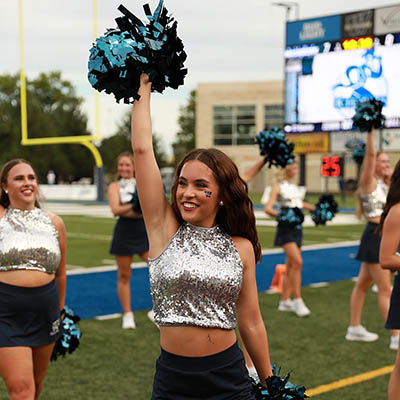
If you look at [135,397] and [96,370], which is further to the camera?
[96,370]

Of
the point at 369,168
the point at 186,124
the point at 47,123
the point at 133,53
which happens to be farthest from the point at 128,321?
the point at 186,124

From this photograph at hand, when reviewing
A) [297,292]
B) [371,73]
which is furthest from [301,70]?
[297,292]

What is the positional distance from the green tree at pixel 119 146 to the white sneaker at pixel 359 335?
4837 cm

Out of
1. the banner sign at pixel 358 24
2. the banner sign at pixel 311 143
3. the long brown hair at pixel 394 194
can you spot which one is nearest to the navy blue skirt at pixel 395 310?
the long brown hair at pixel 394 194

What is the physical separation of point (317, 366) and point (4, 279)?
2.61m

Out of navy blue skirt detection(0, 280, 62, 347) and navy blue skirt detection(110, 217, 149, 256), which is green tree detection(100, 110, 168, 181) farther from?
navy blue skirt detection(0, 280, 62, 347)

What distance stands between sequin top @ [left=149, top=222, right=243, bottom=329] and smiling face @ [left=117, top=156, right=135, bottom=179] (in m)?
4.24

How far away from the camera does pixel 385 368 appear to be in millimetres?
4949

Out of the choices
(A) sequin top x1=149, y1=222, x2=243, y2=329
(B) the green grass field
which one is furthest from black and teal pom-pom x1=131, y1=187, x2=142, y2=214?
(A) sequin top x1=149, y1=222, x2=243, y2=329

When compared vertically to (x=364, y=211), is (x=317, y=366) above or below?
below

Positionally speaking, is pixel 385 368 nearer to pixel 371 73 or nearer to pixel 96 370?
pixel 96 370

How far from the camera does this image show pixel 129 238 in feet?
20.9

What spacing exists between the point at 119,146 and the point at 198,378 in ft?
176

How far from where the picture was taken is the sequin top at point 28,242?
134 inches
